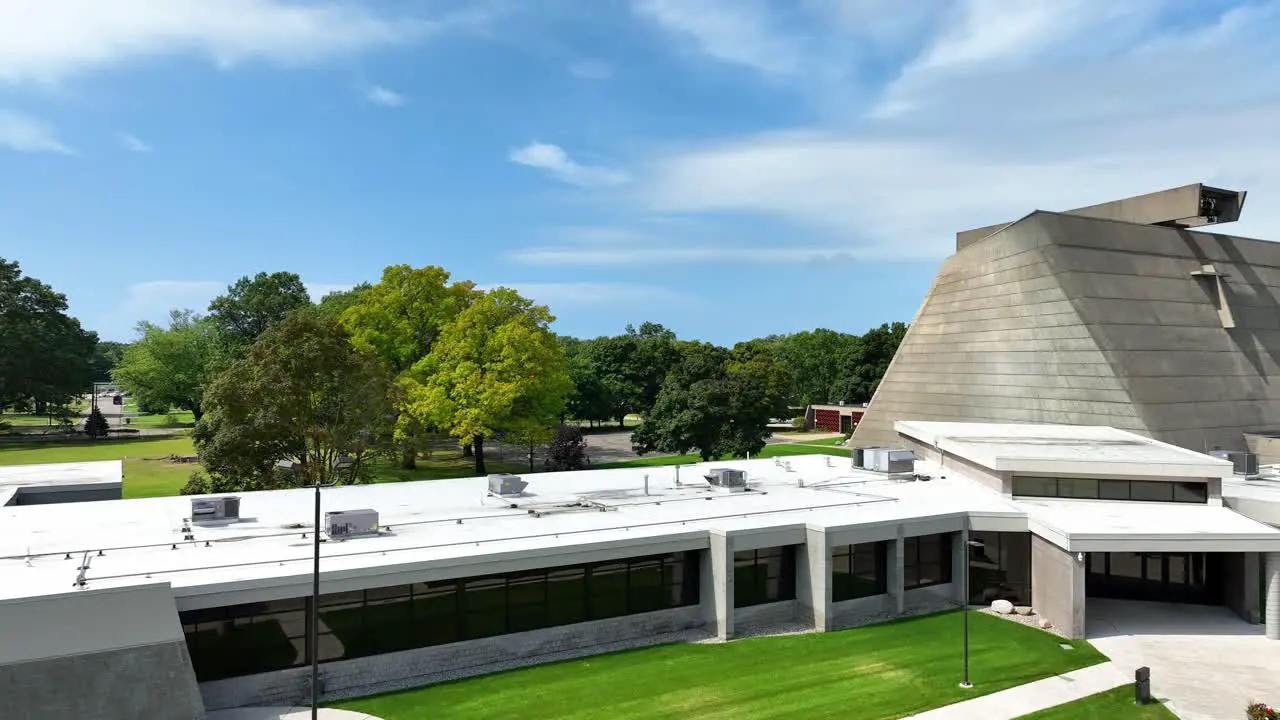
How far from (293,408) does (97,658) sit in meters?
28.4

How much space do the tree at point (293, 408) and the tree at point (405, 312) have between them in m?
17.3

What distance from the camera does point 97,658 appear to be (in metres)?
18.9

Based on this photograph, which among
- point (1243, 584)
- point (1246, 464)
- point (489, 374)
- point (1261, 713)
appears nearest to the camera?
point (1261, 713)

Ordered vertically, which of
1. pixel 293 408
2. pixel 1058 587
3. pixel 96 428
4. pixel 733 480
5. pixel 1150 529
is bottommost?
pixel 1058 587

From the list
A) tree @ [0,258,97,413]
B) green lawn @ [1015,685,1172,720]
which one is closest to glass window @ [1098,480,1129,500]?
green lawn @ [1015,685,1172,720]

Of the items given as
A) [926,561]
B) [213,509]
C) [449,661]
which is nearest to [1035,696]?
[926,561]

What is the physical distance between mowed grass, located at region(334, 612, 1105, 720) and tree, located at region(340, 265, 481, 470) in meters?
46.0

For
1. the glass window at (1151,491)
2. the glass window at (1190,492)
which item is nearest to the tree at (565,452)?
the glass window at (1151,491)

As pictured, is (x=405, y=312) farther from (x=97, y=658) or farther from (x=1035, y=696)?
(x=1035, y=696)

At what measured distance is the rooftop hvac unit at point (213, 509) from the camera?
28719mm

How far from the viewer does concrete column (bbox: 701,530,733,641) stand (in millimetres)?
27047

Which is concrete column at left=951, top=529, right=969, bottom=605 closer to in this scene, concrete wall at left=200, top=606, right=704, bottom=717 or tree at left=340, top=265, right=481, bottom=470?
concrete wall at left=200, top=606, right=704, bottom=717

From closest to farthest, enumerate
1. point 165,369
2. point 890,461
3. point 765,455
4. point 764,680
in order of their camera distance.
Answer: point 764,680 < point 890,461 < point 765,455 < point 165,369

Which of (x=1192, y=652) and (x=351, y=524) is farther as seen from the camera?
(x=1192, y=652)
